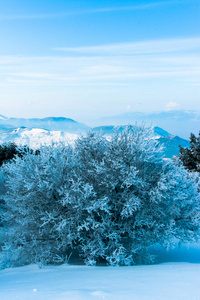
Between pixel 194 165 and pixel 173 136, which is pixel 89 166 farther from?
pixel 173 136

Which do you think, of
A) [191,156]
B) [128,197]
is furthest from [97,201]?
[191,156]

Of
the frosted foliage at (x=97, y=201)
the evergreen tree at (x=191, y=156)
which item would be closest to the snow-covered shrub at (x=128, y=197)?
the frosted foliage at (x=97, y=201)

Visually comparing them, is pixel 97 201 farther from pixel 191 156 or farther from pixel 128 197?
pixel 191 156

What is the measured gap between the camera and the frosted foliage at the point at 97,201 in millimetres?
13734

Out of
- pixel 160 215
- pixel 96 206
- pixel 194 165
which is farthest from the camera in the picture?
pixel 194 165

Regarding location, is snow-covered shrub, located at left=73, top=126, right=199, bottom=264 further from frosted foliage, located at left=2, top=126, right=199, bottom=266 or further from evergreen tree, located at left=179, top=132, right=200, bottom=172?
evergreen tree, located at left=179, top=132, right=200, bottom=172

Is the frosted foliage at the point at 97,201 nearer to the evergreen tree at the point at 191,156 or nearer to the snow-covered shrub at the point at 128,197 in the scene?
the snow-covered shrub at the point at 128,197

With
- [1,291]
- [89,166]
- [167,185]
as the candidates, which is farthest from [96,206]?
[1,291]

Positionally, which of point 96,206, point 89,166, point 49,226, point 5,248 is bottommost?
point 5,248

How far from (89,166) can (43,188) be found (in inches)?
85.9

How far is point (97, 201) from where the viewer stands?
13469mm

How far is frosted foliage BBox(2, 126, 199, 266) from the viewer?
13734 mm

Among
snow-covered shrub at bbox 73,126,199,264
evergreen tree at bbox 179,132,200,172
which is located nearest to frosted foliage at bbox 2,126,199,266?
snow-covered shrub at bbox 73,126,199,264

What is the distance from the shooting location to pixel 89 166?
48.7ft
